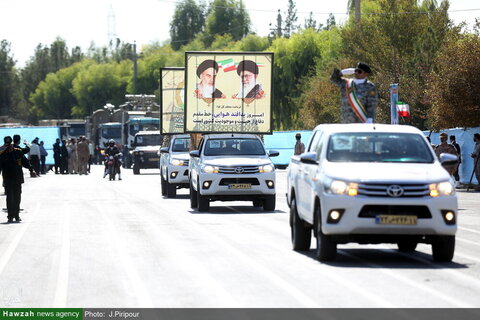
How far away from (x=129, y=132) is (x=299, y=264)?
59.5 meters

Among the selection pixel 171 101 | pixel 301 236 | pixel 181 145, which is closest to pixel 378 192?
pixel 301 236

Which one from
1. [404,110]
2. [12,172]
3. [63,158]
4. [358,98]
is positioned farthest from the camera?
[63,158]

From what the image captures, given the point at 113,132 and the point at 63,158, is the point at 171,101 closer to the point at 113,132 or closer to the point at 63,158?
the point at 63,158

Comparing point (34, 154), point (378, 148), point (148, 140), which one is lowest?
point (34, 154)

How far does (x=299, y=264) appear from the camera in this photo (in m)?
14.6

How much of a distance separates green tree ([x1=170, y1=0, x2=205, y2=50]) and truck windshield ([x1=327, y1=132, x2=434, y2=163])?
5653 inches

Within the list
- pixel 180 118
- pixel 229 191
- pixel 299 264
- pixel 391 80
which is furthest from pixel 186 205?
pixel 391 80

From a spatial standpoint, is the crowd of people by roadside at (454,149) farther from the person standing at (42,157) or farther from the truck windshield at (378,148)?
the person standing at (42,157)

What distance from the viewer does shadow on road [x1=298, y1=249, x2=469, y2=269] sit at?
47.1 ft

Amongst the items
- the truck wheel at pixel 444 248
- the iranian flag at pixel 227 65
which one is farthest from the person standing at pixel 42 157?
the truck wheel at pixel 444 248

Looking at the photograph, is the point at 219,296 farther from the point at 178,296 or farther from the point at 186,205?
the point at 186,205

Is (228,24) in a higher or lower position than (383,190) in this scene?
higher

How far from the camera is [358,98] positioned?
20.2m

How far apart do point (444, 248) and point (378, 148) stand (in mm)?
1513
